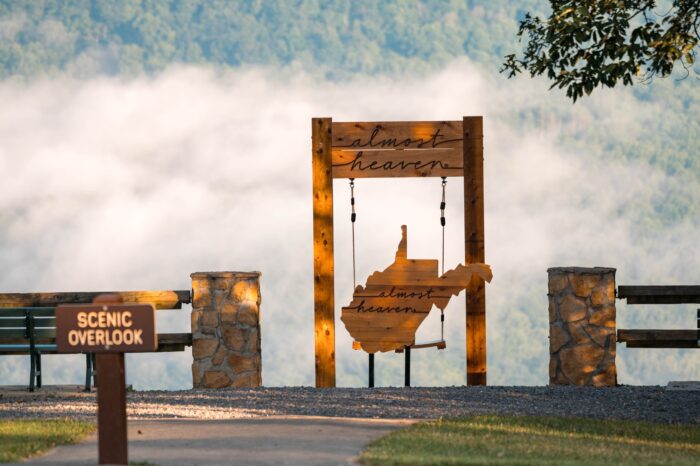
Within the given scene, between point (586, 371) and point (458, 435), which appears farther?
point (586, 371)

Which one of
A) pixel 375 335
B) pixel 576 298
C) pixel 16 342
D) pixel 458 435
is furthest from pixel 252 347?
pixel 458 435

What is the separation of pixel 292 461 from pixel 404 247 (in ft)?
21.1

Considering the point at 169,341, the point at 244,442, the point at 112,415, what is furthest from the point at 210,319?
the point at 112,415

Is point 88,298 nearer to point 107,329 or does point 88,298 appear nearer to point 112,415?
point 112,415

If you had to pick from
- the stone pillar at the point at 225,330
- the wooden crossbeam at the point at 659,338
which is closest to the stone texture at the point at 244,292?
the stone pillar at the point at 225,330

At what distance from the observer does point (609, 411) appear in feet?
39.6

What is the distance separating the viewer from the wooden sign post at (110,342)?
7.91 m

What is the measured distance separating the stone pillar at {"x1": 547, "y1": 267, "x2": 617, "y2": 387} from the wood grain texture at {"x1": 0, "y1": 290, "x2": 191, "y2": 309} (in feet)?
15.0

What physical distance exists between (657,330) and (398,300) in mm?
3246

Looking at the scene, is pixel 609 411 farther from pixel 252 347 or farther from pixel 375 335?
pixel 252 347

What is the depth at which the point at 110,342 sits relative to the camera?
793 centimetres

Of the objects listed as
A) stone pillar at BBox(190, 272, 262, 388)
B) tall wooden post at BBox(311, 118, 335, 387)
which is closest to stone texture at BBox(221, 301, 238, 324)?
stone pillar at BBox(190, 272, 262, 388)

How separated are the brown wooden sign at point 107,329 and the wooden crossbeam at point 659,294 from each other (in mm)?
8007

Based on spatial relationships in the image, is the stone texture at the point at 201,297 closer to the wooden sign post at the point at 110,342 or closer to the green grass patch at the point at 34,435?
the green grass patch at the point at 34,435
